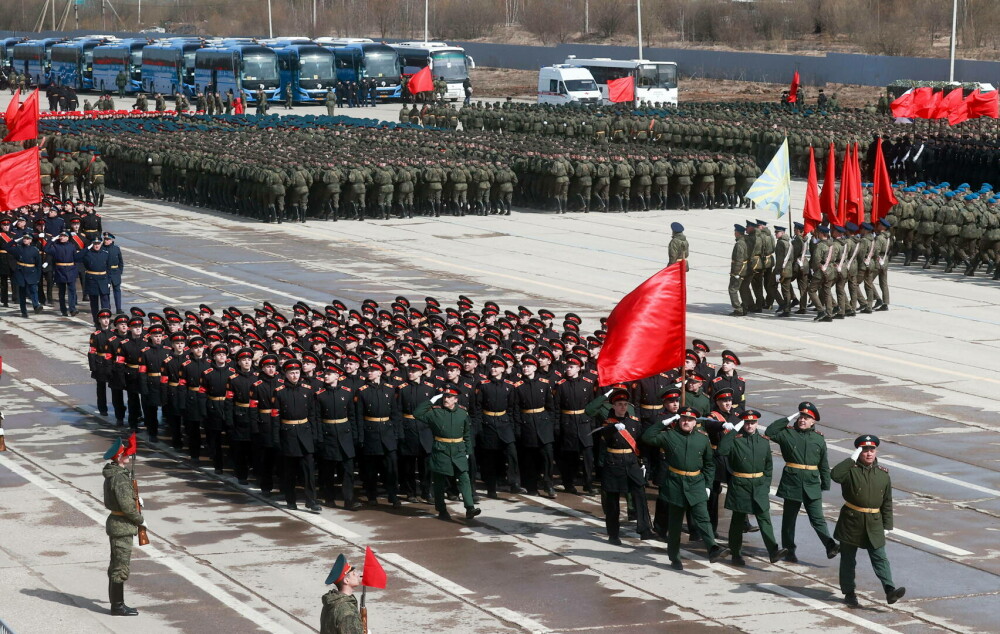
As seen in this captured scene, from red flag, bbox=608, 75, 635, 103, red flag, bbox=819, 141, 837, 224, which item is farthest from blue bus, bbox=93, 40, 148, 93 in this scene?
red flag, bbox=819, 141, 837, 224

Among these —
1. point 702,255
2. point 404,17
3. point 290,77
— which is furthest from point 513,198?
point 404,17

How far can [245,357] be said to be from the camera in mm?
14062

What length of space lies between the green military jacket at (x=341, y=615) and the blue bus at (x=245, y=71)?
54239 mm

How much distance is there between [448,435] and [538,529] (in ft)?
3.41

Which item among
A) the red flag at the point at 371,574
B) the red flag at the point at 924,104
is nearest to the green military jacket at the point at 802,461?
the red flag at the point at 371,574

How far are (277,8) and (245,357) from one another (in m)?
107

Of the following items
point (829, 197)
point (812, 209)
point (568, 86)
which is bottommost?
point (812, 209)

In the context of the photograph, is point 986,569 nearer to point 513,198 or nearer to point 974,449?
point 974,449

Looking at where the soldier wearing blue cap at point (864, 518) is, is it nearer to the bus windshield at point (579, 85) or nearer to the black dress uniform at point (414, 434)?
the black dress uniform at point (414, 434)

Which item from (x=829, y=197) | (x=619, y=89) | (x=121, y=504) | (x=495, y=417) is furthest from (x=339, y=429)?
(x=619, y=89)

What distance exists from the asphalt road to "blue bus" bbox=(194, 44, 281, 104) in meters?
39.4

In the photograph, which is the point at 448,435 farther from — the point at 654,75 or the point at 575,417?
the point at 654,75

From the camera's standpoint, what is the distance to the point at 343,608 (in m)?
8.16

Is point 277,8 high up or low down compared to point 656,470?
up
